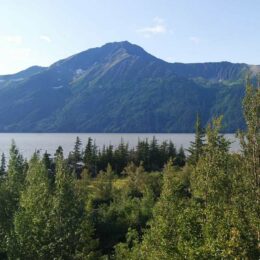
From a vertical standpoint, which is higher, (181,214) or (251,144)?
(251,144)

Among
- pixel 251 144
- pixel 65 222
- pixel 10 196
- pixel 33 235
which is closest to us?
pixel 251 144

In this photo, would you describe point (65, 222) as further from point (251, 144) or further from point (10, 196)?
point (10, 196)

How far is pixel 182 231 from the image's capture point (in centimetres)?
3195

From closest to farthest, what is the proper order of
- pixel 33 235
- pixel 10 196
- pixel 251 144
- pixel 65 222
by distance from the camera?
pixel 251 144 < pixel 33 235 < pixel 65 222 < pixel 10 196

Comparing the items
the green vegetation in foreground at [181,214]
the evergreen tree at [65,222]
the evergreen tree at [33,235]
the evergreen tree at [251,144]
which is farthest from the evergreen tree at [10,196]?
the evergreen tree at [251,144]

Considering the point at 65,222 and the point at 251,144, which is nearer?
the point at 251,144

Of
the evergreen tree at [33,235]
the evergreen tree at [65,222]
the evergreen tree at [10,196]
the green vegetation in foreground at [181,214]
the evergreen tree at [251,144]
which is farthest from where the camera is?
the evergreen tree at [10,196]

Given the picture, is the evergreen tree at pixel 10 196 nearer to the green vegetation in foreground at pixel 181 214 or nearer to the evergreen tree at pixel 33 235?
the green vegetation in foreground at pixel 181 214

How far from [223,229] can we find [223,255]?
203 cm

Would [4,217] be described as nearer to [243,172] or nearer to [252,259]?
[243,172]

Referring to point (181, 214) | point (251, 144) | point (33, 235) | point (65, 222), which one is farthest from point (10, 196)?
point (251, 144)

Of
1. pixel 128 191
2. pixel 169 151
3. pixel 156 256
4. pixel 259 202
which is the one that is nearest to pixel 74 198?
pixel 156 256

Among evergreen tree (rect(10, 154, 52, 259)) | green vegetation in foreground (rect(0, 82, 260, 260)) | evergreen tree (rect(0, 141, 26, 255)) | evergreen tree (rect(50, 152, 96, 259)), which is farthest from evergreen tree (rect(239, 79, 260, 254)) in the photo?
evergreen tree (rect(0, 141, 26, 255))

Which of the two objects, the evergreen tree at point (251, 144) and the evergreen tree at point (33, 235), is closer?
the evergreen tree at point (251, 144)
